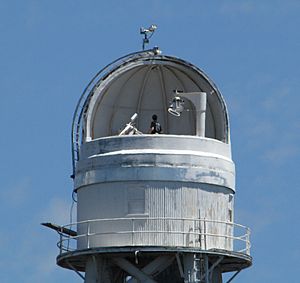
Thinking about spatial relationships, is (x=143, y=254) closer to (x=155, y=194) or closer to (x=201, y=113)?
(x=155, y=194)

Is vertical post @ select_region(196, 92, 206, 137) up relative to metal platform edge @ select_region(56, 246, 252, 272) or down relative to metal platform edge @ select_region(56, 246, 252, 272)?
up

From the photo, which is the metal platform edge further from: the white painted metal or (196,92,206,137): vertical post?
(196,92,206,137): vertical post

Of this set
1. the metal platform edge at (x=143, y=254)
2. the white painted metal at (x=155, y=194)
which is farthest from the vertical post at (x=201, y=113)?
the metal platform edge at (x=143, y=254)

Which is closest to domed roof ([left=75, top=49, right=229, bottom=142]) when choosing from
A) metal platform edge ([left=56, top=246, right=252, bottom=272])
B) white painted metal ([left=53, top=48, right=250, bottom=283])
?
white painted metal ([left=53, top=48, right=250, bottom=283])

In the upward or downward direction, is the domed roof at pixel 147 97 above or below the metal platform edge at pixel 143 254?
above

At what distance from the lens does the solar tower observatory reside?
254 ft

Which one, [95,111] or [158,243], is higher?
[95,111]

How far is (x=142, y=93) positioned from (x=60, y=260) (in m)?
9.42

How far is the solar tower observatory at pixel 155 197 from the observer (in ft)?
254

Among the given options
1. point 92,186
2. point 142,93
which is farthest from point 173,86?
point 92,186

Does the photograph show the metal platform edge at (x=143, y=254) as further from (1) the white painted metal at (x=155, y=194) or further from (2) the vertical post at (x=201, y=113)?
(2) the vertical post at (x=201, y=113)

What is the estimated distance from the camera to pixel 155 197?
256 feet

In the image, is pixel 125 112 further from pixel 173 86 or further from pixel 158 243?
pixel 158 243

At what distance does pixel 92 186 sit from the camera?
260ft
